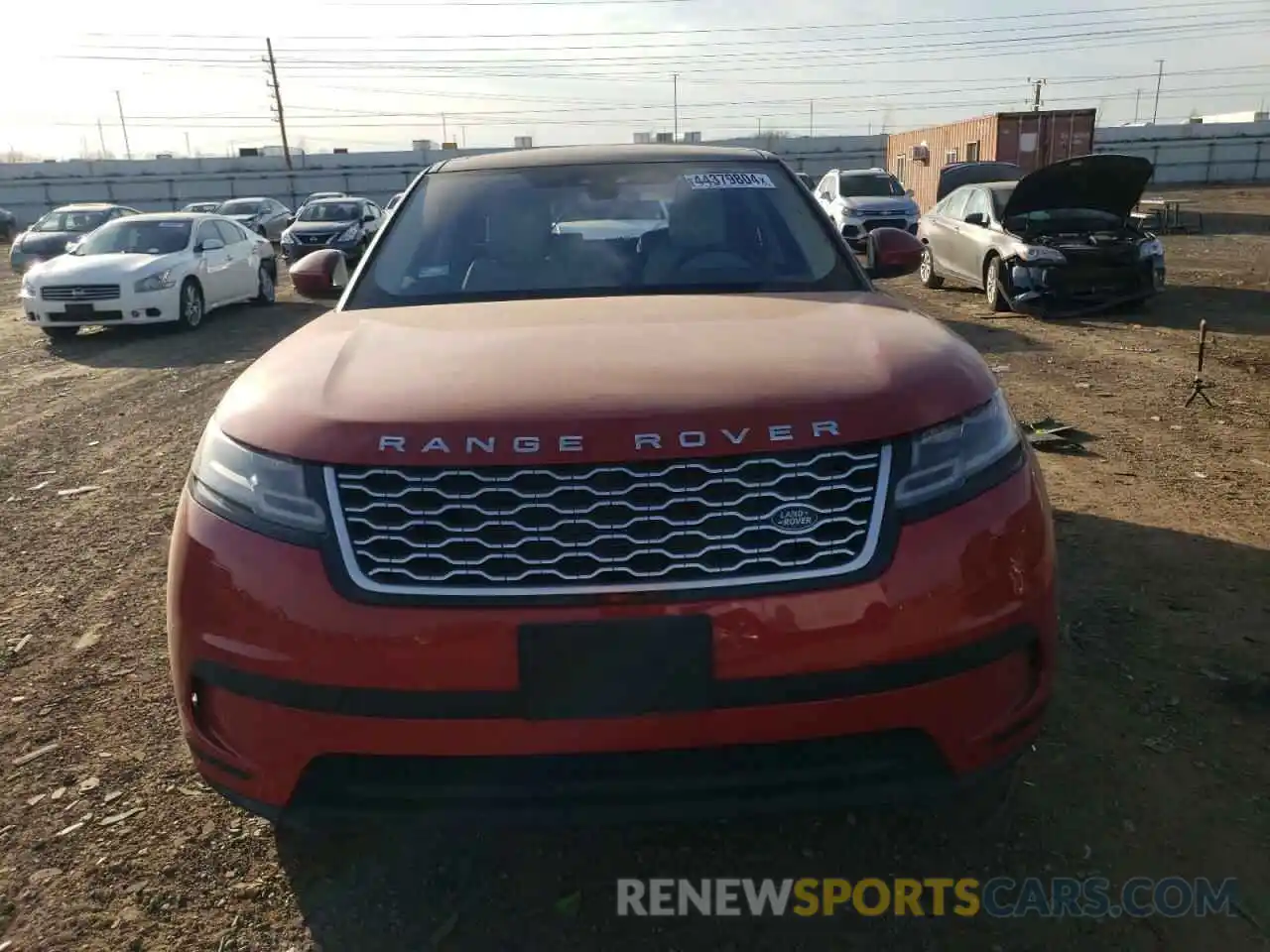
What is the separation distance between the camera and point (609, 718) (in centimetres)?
190

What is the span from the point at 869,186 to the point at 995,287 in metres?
9.55

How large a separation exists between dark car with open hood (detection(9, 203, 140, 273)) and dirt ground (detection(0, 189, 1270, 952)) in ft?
58.4

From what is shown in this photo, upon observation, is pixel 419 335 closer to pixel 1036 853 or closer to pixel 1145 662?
pixel 1036 853

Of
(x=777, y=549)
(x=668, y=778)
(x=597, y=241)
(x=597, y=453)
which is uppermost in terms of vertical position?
(x=597, y=241)

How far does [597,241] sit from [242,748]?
2.05m

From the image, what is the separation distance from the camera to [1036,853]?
2.41m

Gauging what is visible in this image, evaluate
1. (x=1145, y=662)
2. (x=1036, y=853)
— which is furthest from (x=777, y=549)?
(x=1145, y=662)

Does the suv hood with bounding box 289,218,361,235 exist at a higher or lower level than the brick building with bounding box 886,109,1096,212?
lower

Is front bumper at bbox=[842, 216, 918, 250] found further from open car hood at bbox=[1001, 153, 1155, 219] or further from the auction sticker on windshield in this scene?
the auction sticker on windshield

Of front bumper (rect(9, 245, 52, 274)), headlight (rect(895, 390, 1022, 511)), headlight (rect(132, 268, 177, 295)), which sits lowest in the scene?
front bumper (rect(9, 245, 52, 274))

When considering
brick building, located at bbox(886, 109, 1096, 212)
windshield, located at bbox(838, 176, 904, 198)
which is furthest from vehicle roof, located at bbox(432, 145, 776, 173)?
brick building, located at bbox(886, 109, 1096, 212)

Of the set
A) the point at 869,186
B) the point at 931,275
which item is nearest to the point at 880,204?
the point at 869,186

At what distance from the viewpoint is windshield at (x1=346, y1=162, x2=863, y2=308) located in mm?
3199

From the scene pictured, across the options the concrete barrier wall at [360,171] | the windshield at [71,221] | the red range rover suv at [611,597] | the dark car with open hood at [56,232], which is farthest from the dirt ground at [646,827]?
the concrete barrier wall at [360,171]
